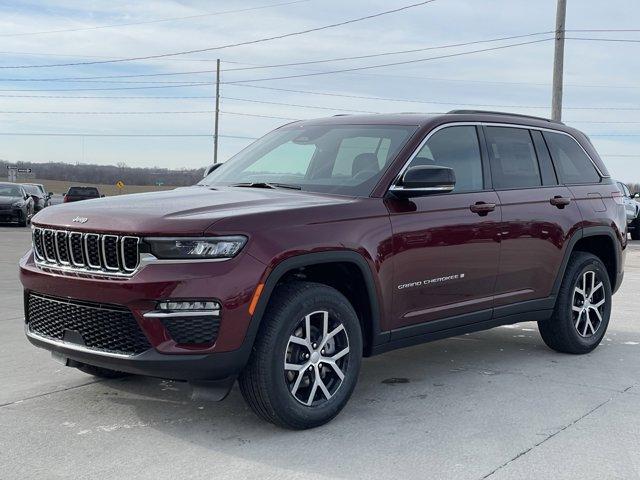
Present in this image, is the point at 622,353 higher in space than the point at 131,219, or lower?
lower

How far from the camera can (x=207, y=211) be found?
452 centimetres

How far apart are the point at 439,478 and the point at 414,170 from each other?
77.0 inches

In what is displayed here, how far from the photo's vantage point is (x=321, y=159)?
5.77m

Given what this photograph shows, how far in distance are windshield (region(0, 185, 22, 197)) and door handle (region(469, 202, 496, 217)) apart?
24592 mm

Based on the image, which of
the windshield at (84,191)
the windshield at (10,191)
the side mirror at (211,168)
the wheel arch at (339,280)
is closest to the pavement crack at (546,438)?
the wheel arch at (339,280)

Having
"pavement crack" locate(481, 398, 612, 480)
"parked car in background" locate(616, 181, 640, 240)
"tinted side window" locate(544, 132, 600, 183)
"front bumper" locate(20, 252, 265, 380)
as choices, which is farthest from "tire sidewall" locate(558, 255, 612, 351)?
"parked car in background" locate(616, 181, 640, 240)

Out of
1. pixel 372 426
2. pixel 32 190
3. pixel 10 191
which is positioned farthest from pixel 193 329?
pixel 32 190

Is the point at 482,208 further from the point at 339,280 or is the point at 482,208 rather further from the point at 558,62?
the point at 558,62

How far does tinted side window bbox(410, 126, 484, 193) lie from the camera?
5.66 meters

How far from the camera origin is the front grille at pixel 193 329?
168 inches

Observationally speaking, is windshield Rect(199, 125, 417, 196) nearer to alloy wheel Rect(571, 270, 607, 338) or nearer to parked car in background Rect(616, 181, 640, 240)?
alloy wheel Rect(571, 270, 607, 338)

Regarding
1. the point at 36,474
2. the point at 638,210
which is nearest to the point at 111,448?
the point at 36,474

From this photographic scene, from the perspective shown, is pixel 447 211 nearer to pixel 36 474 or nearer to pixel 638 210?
pixel 36 474

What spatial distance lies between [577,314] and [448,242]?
2005 mm
